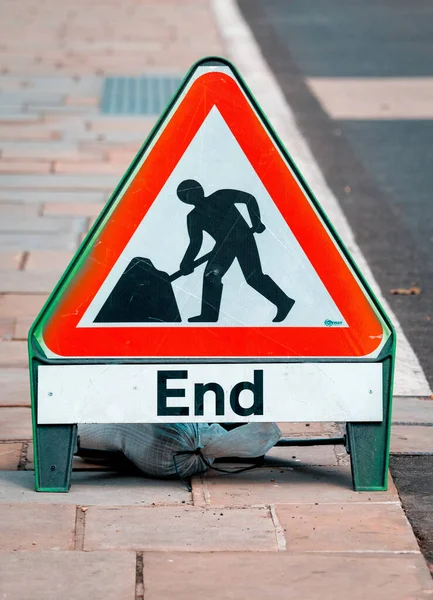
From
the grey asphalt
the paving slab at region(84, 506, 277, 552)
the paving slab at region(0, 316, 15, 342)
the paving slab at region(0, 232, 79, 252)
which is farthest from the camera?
the paving slab at region(0, 232, 79, 252)

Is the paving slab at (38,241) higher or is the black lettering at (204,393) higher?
the paving slab at (38,241)

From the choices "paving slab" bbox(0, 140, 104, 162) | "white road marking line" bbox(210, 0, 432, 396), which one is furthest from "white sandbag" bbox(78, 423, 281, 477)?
"paving slab" bbox(0, 140, 104, 162)

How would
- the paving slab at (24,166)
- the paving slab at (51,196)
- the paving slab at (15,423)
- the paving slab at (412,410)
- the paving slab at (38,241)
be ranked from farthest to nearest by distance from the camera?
the paving slab at (24,166)
the paving slab at (51,196)
the paving slab at (38,241)
the paving slab at (412,410)
the paving slab at (15,423)

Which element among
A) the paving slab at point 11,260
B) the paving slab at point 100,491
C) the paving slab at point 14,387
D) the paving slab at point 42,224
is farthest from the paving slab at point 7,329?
the paving slab at point 42,224

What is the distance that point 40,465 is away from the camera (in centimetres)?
381

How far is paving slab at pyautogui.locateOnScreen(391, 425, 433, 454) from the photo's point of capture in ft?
14.4

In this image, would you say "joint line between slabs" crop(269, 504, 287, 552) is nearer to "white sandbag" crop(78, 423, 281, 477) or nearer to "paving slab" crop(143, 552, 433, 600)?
"paving slab" crop(143, 552, 433, 600)

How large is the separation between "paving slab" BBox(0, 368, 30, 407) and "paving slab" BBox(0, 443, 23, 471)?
482mm

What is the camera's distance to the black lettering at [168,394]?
12.3 feet

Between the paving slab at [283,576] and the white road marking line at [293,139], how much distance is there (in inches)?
71.2

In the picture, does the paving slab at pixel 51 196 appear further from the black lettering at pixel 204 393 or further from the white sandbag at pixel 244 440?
the black lettering at pixel 204 393

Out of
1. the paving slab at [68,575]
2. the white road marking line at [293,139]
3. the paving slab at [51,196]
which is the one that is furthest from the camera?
the paving slab at [51,196]

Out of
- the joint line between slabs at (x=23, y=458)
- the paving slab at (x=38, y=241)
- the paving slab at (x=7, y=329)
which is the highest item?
the paving slab at (x=38, y=241)

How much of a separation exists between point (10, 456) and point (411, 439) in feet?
4.69
